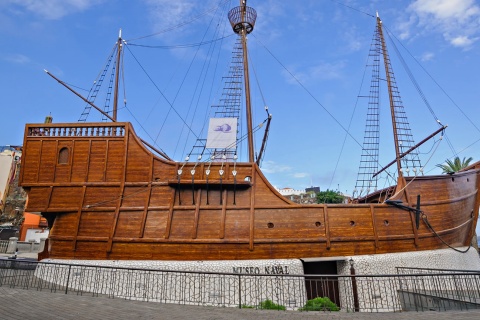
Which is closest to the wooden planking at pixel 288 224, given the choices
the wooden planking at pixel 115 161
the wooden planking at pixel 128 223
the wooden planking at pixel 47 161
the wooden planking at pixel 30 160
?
the wooden planking at pixel 128 223

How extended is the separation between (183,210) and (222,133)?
12.9ft

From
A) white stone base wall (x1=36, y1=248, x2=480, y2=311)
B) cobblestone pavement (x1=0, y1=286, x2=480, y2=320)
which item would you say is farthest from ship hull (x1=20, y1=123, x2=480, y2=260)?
cobblestone pavement (x1=0, y1=286, x2=480, y2=320)

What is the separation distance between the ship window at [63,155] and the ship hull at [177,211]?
0.13 feet

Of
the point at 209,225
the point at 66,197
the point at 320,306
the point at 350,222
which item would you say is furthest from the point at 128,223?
the point at 350,222

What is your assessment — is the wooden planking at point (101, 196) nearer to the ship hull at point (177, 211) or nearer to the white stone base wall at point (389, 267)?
the ship hull at point (177, 211)

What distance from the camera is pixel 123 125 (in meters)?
11.7

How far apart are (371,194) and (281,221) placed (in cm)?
680

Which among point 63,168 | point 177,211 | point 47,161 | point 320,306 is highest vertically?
point 47,161

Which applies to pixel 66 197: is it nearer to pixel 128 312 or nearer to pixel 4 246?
pixel 128 312

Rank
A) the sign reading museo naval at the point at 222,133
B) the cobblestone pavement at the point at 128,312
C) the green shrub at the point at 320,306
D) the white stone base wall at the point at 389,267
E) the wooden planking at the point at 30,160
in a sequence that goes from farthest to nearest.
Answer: the sign reading museo naval at the point at 222,133 < the wooden planking at the point at 30,160 < the white stone base wall at the point at 389,267 < the green shrub at the point at 320,306 < the cobblestone pavement at the point at 128,312

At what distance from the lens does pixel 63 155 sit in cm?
1155

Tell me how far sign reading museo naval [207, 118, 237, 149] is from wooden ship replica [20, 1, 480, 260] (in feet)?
3.85

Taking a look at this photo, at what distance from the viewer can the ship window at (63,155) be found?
11500 millimetres

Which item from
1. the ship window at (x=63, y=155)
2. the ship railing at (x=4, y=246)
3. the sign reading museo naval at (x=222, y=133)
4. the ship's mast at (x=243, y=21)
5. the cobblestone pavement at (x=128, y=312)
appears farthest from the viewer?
the ship railing at (x=4, y=246)
